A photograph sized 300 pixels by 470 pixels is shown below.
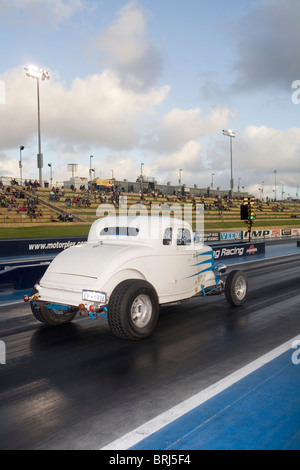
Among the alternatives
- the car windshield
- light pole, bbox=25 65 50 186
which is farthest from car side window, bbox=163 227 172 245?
light pole, bbox=25 65 50 186

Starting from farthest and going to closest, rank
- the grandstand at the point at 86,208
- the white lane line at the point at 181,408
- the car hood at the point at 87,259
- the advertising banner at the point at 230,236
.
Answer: the advertising banner at the point at 230,236 < the grandstand at the point at 86,208 < the car hood at the point at 87,259 < the white lane line at the point at 181,408

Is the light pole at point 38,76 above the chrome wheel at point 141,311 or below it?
above

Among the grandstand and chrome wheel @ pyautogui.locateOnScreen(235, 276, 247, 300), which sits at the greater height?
the grandstand

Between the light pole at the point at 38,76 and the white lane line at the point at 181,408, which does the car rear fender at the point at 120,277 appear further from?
the light pole at the point at 38,76

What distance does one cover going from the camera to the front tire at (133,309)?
619 cm

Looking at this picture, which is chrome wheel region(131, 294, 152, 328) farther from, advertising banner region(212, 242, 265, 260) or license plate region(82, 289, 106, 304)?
advertising banner region(212, 242, 265, 260)

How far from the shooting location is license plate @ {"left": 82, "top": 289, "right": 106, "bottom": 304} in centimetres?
618

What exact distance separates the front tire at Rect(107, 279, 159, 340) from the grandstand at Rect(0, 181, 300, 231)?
14.6 metres

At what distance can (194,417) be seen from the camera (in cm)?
411

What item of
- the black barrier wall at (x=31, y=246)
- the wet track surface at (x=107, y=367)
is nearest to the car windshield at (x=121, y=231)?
the wet track surface at (x=107, y=367)

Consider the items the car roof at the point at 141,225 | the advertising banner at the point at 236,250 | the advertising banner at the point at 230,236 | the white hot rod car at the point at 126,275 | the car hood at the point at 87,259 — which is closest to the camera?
the white hot rod car at the point at 126,275

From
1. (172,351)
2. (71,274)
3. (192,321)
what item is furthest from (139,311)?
(192,321)
